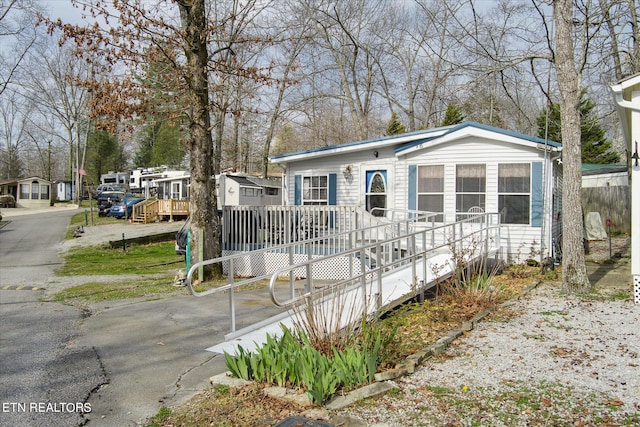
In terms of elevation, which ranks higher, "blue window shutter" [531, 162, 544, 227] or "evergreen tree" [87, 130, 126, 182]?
"evergreen tree" [87, 130, 126, 182]

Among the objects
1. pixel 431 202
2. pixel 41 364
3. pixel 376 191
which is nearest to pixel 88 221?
pixel 376 191

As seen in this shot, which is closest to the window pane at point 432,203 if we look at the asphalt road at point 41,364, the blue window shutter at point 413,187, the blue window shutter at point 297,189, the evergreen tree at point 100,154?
the blue window shutter at point 413,187

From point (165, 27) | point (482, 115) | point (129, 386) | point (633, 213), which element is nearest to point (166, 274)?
point (165, 27)

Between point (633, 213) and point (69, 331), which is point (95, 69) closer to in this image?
point (69, 331)

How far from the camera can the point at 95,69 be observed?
12.0 m

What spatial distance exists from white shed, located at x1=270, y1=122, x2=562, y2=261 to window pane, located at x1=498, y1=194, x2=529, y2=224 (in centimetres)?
2

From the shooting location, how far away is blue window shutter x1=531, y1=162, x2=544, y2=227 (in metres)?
11.7

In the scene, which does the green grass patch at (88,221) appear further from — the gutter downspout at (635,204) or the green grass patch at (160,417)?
the gutter downspout at (635,204)

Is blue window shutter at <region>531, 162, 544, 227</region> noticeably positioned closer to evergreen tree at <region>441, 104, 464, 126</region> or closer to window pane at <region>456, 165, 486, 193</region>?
window pane at <region>456, 165, 486, 193</region>

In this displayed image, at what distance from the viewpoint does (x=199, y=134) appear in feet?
37.9

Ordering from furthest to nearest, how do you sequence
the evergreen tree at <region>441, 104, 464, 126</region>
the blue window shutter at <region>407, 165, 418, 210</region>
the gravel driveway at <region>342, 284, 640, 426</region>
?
the evergreen tree at <region>441, 104, 464, 126</region>, the blue window shutter at <region>407, 165, 418, 210</region>, the gravel driveway at <region>342, 284, 640, 426</region>

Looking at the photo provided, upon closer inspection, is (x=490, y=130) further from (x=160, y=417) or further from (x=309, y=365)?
(x=160, y=417)

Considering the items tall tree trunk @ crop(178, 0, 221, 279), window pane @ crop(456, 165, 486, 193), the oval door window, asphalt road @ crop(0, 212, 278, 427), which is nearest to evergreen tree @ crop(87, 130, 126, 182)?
tall tree trunk @ crop(178, 0, 221, 279)

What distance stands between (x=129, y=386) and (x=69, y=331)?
2.67m
